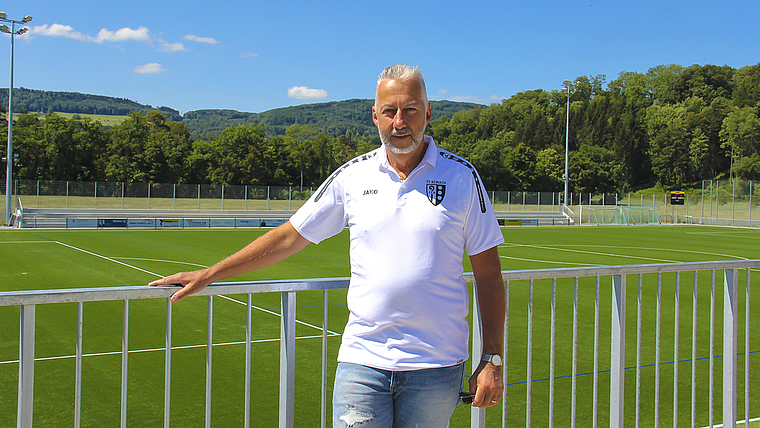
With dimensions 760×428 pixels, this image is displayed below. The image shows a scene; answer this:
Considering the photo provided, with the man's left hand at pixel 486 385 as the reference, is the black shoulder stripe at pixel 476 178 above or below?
above

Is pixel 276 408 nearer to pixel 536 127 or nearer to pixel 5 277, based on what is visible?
pixel 5 277

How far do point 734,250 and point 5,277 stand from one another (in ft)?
84.6

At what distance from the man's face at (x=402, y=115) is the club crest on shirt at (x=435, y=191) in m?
0.17

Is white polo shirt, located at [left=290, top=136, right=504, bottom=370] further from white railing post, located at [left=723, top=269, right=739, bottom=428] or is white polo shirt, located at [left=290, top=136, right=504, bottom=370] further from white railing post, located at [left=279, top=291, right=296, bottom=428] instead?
white railing post, located at [left=723, top=269, right=739, bottom=428]

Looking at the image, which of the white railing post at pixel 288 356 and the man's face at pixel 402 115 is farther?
the white railing post at pixel 288 356

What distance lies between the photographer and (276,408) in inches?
216

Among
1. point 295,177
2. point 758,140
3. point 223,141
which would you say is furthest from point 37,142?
point 758,140

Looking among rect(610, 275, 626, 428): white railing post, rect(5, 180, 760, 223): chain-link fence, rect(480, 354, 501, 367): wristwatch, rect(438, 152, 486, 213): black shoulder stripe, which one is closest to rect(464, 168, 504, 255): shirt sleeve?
rect(438, 152, 486, 213): black shoulder stripe

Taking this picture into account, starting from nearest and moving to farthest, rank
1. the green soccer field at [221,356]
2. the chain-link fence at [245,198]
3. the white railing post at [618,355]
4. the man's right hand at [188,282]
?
1. the man's right hand at [188,282]
2. the white railing post at [618,355]
3. the green soccer field at [221,356]
4. the chain-link fence at [245,198]

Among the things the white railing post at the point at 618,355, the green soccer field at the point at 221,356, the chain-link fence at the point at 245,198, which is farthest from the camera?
the chain-link fence at the point at 245,198

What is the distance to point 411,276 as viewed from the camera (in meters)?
2.23

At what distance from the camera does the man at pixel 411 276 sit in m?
2.24

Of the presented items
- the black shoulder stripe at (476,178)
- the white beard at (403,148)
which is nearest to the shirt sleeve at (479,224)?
the black shoulder stripe at (476,178)

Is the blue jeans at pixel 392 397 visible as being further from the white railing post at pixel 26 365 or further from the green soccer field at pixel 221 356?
the green soccer field at pixel 221 356
